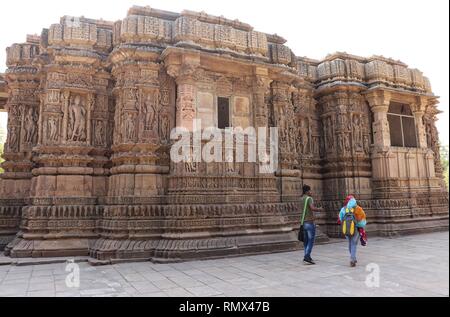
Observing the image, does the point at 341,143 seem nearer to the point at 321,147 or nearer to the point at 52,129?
the point at 321,147

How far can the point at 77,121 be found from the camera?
998cm

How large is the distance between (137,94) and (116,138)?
1.38 m

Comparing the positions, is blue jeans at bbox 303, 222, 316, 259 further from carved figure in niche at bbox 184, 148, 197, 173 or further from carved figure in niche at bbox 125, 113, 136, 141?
carved figure in niche at bbox 125, 113, 136, 141

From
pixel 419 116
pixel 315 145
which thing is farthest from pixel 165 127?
pixel 419 116

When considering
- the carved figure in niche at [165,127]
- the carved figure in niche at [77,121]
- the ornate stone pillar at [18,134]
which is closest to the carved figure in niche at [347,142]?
the carved figure in niche at [165,127]

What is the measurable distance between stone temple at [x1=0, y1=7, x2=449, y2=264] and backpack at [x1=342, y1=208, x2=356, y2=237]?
2419mm

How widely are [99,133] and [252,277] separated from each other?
257 inches

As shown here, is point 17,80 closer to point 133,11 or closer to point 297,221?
point 133,11

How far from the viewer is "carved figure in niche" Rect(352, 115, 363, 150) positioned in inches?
527

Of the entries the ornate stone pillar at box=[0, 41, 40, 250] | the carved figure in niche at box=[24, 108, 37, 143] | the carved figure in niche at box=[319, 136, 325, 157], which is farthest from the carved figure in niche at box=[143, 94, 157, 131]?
the carved figure in niche at box=[319, 136, 325, 157]

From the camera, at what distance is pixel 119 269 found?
744 centimetres

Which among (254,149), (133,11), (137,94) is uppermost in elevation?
(133,11)

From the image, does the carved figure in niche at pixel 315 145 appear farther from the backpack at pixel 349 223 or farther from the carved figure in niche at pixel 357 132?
the backpack at pixel 349 223
